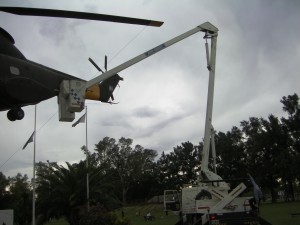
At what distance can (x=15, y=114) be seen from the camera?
10.2m

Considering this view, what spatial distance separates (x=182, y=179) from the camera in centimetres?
10919

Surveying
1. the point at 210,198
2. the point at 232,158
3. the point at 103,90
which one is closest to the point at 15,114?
the point at 103,90

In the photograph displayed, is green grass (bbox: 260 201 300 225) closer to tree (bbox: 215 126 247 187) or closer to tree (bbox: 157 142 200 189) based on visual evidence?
tree (bbox: 215 126 247 187)

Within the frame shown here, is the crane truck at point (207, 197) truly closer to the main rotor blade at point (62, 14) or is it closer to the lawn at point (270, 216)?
the main rotor blade at point (62, 14)

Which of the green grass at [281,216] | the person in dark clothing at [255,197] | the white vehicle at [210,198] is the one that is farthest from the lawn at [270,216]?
the person in dark clothing at [255,197]

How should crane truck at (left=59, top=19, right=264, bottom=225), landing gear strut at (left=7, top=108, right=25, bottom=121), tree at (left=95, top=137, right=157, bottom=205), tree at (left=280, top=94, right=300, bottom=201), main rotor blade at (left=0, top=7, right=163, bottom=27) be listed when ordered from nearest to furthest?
main rotor blade at (left=0, top=7, right=163, bottom=27) < landing gear strut at (left=7, top=108, right=25, bottom=121) < crane truck at (left=59, top=19, right=264, bottom=225) < tree at (left=280, top=94, right=300, bottom=201) < tree at (left=95, top=137, right=157, bottom=205)

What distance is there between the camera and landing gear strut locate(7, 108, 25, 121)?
10.2 m

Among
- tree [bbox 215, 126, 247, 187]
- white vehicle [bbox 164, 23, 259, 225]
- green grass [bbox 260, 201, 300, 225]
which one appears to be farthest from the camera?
tree [bbox 215, 126, 247, 187]

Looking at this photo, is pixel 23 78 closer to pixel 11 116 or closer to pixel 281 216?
pixel 11 116

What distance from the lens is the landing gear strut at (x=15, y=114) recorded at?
10.2 metres

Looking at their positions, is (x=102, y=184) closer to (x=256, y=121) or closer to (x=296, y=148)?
(x=296, y=148)


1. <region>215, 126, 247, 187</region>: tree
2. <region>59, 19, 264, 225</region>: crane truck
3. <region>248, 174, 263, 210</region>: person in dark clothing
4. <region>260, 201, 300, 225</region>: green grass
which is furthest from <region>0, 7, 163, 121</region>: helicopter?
<region>215, 126, 247, 187</region>: tree

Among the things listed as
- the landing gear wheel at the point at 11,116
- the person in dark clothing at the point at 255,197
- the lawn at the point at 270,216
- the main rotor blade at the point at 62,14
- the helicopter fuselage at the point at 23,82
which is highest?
the main rotor blade at the point at 62,14

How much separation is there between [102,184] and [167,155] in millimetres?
81617
